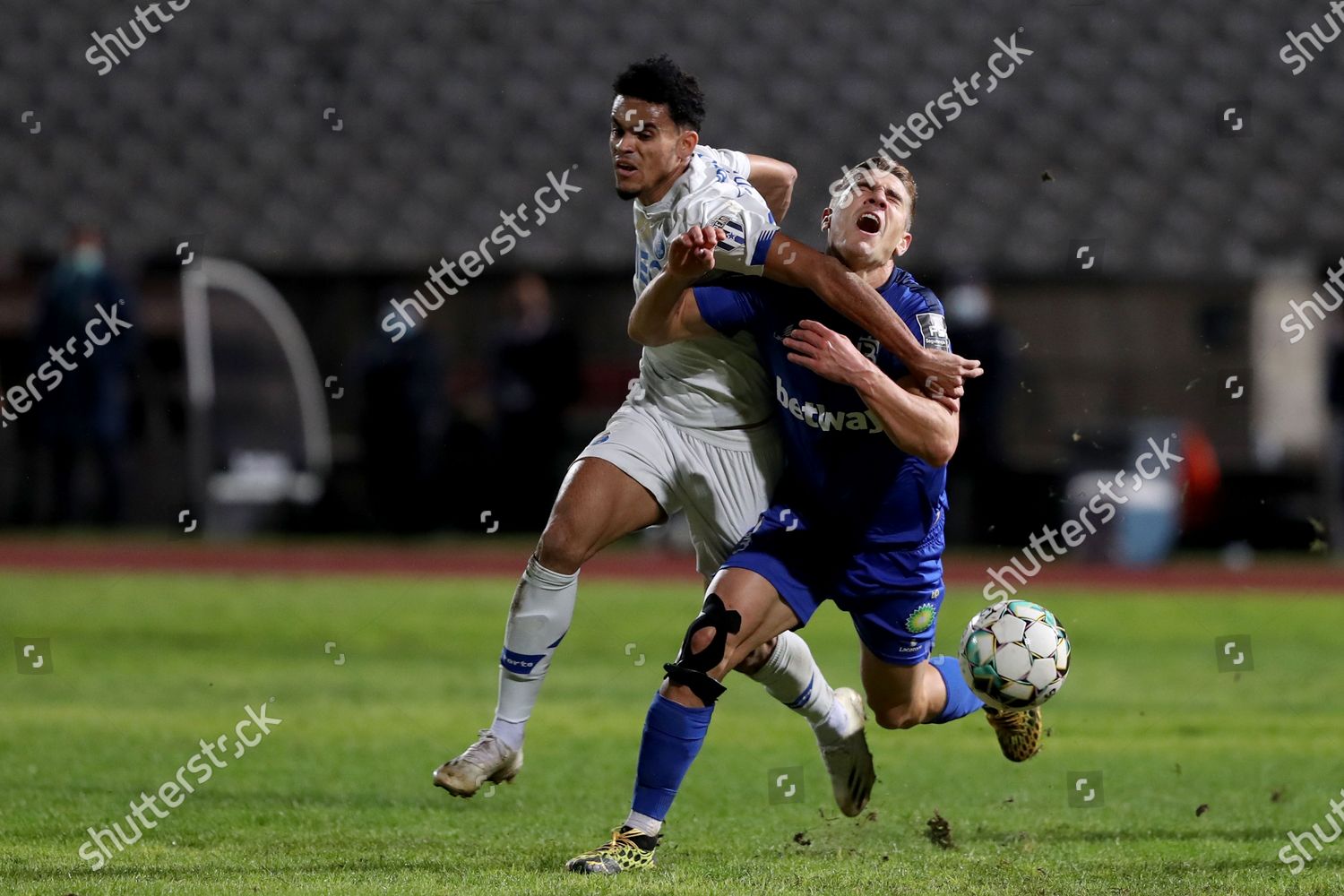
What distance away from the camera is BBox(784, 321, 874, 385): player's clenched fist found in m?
4.73

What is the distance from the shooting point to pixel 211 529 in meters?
15.2

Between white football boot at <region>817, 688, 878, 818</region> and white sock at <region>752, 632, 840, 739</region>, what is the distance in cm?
5

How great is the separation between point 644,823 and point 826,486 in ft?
3.65

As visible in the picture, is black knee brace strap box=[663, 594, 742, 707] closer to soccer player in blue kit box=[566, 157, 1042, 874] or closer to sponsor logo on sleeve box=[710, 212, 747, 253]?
soccer player in blue kit box=[566, 157, 1042, 874]

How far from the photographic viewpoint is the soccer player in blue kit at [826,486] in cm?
483

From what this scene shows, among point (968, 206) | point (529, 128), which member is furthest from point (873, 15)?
point (529, 128)

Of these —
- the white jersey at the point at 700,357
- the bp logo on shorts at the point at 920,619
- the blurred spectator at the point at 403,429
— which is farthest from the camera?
the blurred spectator at the point at 403,429

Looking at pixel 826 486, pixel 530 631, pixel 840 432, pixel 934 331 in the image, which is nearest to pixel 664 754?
pixel 530 631

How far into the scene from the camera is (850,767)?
5.87 metres

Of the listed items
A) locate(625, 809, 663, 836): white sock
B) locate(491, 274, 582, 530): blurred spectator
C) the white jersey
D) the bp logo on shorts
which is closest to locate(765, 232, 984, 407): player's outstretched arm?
the white jersey

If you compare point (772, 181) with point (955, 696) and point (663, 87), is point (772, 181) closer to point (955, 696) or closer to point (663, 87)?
point (663, 87)

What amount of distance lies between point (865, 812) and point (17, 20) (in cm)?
1514

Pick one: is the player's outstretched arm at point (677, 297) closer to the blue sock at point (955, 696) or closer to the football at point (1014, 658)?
the football at point (1014, 658)

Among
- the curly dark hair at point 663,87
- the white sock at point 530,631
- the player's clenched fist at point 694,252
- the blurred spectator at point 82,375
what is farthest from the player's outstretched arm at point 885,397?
the blurred spectator at point 82,375
